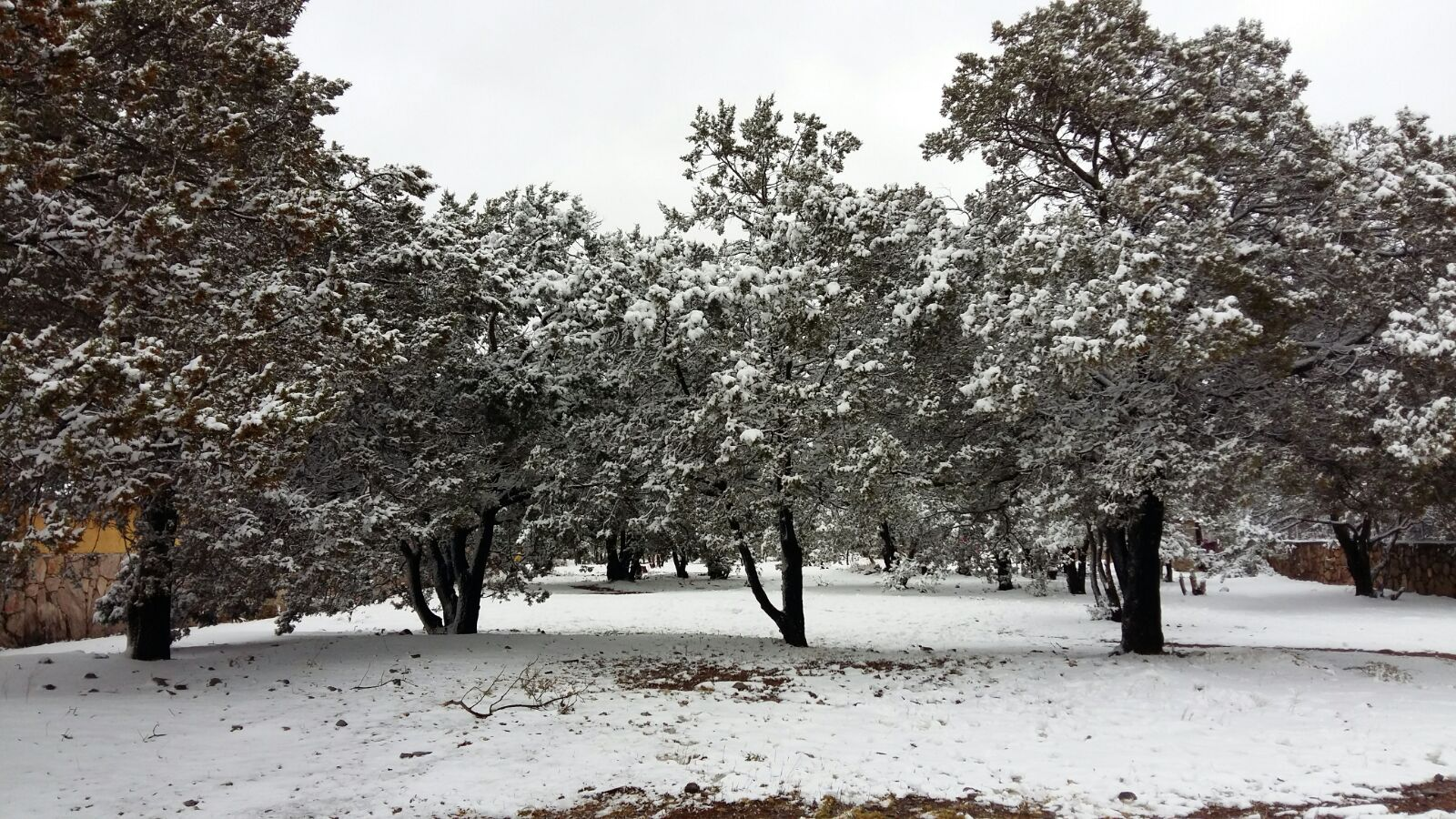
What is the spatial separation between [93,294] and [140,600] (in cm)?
425

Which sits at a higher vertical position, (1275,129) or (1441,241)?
(1275,129)

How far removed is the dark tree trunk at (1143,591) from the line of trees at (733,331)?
0.05m

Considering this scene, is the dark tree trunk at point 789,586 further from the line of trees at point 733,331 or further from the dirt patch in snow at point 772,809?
the dirt patch in snow at point 772,809

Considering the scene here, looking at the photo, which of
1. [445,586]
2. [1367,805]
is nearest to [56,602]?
[445,586]

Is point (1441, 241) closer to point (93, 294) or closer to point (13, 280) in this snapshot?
point (93, 294)

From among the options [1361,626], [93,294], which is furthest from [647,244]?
[1361,626]

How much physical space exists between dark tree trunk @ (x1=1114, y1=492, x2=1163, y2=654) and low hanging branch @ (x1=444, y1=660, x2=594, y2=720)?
839cm

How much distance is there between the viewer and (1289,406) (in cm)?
1014

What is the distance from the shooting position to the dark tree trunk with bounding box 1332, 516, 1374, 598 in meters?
22.5

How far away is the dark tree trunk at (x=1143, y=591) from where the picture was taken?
12320 millimetres

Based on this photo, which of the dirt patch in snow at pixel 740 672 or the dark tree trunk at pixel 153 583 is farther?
the dirt patch in snow at pixel 740 672

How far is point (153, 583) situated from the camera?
30.8 feet

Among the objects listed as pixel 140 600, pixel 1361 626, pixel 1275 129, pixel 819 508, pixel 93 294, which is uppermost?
pixel 1275 129

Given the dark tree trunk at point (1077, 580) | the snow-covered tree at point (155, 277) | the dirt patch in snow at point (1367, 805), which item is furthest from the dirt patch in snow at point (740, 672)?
the dark tree trunk at point (1077, 580)
